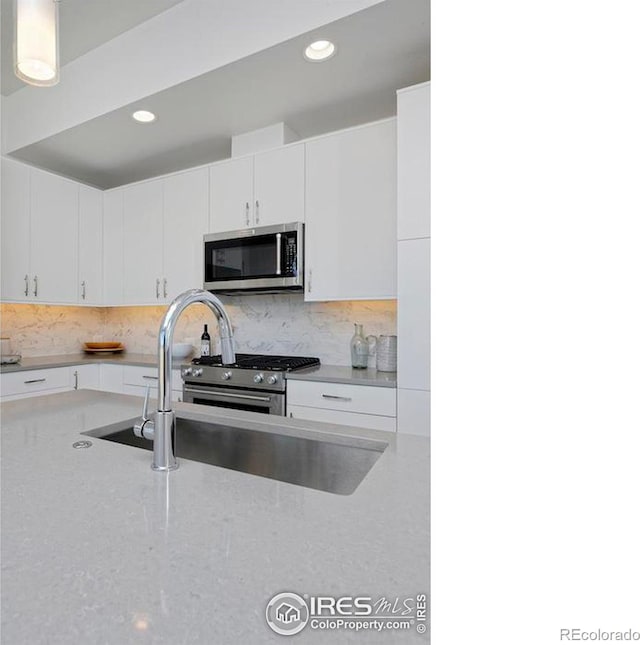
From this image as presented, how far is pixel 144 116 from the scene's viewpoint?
245 centimetres

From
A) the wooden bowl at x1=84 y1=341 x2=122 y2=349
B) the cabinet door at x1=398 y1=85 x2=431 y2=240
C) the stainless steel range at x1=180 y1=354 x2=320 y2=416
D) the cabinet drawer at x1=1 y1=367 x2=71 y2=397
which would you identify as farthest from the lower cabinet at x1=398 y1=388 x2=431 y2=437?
the wooden bowl at x1=84 y1=341 x2=122 y2=349

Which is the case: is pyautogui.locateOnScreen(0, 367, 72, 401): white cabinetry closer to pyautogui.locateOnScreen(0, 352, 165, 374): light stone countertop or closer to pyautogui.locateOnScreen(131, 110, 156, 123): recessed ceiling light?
pyautogui.locateOnScreen(0, 352, 165, 374): light stone countertop

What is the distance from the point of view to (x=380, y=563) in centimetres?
49

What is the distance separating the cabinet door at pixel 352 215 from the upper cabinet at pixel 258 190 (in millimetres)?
92

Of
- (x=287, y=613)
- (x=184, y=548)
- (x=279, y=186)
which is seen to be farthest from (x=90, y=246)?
(x=287, y=613)

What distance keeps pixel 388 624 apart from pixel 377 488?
0.32m

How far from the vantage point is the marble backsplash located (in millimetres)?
2662

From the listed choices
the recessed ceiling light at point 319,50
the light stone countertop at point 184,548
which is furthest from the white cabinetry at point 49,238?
the light stone countertop at point 184,548

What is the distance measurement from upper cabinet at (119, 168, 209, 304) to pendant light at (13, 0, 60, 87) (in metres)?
1.78

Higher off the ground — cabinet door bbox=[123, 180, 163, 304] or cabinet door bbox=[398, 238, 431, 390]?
cabinet door bbox=[123, 180, 163, 304]

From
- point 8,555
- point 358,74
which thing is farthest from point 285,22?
point 8,555

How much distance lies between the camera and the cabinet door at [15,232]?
2682mm
